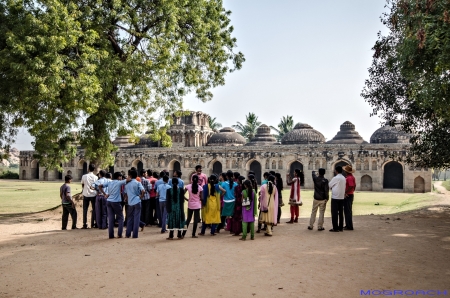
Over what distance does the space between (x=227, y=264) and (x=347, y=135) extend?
111ft

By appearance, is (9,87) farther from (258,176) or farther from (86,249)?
(258,176)

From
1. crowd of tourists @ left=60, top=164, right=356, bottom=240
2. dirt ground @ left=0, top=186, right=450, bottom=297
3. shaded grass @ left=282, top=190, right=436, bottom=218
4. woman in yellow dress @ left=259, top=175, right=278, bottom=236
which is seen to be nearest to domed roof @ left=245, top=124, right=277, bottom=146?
shaded grass @ left=282, top=190, right=436, bottom=218

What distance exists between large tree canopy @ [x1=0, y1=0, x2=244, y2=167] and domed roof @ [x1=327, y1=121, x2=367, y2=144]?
2342 cm

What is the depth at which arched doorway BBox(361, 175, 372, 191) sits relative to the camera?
32.6 metres

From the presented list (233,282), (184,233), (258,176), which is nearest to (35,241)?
(184,233)

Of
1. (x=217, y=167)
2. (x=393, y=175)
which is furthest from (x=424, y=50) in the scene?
(x=217, y=167)

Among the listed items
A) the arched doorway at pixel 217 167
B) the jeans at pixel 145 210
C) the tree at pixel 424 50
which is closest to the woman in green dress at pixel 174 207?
the jeans at pixel 145 210

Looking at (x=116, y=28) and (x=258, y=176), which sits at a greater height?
(x=116, y=28)

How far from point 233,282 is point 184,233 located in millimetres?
3558

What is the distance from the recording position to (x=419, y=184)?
30.5 meters

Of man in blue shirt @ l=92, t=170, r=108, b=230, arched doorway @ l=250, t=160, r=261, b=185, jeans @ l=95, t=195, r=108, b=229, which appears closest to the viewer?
man in blue shirt @ l=92, t=170, r=108, b=230

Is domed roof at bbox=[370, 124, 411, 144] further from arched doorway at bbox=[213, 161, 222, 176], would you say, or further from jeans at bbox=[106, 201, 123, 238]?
jeans at bbox=[106, 201, 123, 238]

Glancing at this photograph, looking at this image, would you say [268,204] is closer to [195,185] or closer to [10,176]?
[195,185]

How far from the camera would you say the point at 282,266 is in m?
6.60
